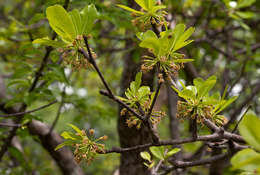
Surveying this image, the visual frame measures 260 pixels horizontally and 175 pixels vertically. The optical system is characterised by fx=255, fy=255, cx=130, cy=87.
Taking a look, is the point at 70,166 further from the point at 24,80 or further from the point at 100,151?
the point at 100,151

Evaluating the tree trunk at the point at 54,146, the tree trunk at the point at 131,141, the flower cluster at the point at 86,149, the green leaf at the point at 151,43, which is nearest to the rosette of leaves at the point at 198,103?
the green leaf at the point at 151,43

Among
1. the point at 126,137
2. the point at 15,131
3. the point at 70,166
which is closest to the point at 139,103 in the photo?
the point at 126,137

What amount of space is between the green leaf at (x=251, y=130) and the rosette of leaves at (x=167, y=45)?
0.74 ft

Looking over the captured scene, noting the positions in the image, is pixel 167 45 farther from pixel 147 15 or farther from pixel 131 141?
pixel 131 141

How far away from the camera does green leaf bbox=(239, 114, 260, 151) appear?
1.57ft

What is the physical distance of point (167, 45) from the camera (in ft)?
2.04

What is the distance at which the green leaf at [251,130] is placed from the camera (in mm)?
478

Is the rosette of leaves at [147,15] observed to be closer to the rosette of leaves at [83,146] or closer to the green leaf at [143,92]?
the green leaf at [143,92]

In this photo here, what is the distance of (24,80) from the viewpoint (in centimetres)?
137

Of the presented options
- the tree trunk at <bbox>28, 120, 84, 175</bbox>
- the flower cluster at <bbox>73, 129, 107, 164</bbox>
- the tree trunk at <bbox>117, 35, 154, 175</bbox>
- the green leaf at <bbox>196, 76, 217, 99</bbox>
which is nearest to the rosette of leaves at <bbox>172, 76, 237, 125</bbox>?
the green leaf at <bbox>196, 76, 217, 99</bbox>

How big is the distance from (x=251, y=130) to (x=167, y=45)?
269mm

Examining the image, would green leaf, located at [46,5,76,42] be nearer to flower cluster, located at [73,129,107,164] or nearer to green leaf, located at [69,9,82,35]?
green leaf, located at [69,9,82,35]

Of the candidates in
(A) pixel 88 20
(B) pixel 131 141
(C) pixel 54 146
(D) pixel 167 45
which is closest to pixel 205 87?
(D) pixel 167 45

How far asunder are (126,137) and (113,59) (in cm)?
233
